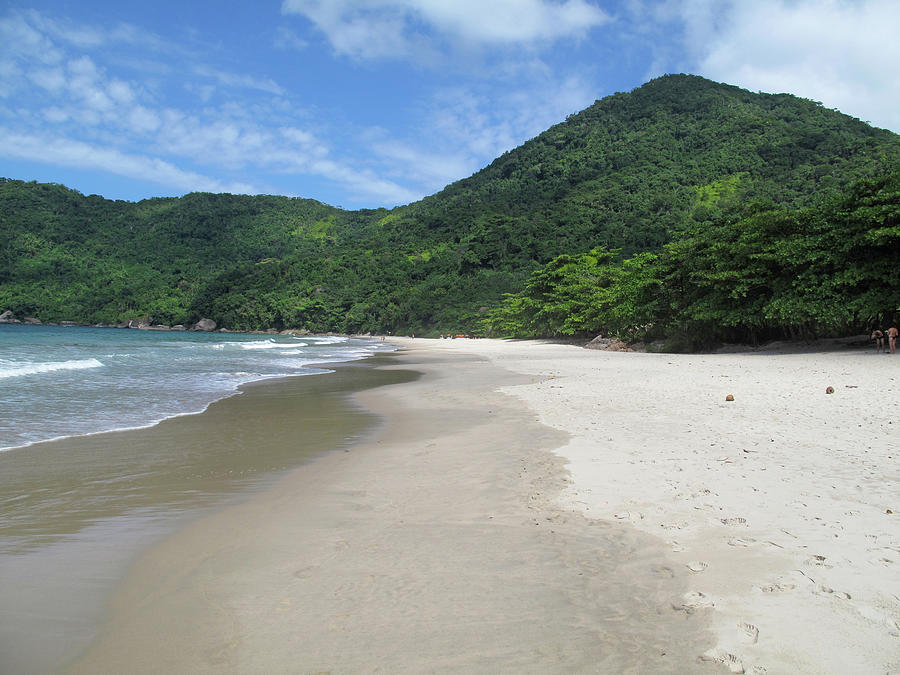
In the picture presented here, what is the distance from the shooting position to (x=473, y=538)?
4395 mm

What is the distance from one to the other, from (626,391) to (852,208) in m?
16.5

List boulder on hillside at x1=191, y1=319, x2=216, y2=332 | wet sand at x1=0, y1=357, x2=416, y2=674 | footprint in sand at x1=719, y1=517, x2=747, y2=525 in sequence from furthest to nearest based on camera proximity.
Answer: boulder on hillside at x1=191, y1=319, x2=216, y2=332 < footprint in sand at x1=719, y1=517, x2=747, y2=525 < wet sand at x1=0, y1=357, x2=416, y2=674

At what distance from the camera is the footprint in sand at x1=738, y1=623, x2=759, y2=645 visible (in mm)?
2713

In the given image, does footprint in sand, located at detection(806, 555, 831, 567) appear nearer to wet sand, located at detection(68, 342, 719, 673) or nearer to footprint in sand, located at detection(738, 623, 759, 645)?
wet sand, located at detection(68, 342, 719, 673)

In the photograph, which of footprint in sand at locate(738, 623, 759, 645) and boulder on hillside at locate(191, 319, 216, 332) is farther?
boulder on hillside at locate(191, 319, 216, 332)

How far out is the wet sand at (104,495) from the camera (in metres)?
3.32

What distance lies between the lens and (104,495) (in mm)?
5809

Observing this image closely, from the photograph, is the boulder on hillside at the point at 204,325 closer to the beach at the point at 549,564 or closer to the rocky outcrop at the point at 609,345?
the rocky outcrop at the point at 609,345

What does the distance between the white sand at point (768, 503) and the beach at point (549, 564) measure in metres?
0.02

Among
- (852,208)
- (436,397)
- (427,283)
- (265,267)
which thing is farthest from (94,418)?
(265,267)

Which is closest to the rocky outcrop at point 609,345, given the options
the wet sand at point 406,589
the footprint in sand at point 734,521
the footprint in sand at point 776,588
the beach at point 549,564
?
the beach at point 549,564

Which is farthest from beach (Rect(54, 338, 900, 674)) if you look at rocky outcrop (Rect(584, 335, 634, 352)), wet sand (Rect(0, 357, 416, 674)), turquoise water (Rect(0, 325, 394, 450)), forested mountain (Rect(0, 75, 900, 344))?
forested mountain (Rect(0, 75, 900, 344))

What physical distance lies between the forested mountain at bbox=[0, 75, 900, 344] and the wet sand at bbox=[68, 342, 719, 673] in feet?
221

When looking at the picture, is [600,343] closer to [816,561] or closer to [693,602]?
[816,561]
